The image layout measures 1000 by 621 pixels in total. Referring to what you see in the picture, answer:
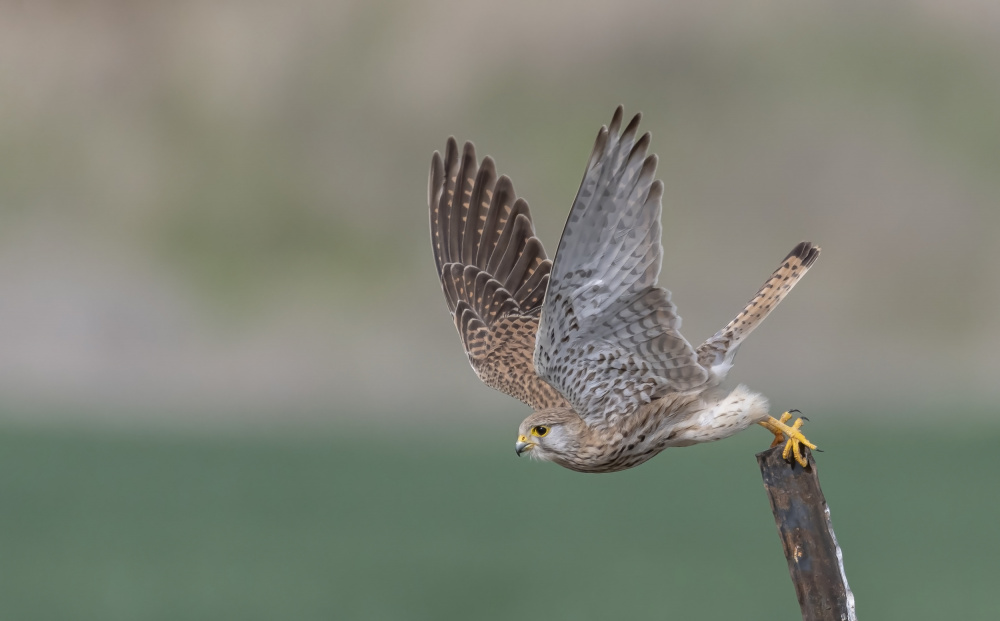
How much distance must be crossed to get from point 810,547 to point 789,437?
42cm

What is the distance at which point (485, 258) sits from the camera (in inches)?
246

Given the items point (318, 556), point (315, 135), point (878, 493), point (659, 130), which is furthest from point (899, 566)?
point (315, 135)

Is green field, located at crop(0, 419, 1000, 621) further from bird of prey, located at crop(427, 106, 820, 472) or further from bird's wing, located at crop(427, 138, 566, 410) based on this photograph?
bird of prey, located at crop(427, 106, 820, 472)

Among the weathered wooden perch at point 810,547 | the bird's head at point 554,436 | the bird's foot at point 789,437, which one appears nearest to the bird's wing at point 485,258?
the bird's head at point 554,436

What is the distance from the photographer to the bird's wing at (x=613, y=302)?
161 inches

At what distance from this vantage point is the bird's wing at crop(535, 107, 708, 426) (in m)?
4.09

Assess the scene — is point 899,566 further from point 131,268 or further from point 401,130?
point 131,268

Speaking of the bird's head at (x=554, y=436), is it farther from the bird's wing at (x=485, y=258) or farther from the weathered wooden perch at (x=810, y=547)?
the bird's wing at (x=485, y=258)

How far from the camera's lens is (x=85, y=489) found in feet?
68.5

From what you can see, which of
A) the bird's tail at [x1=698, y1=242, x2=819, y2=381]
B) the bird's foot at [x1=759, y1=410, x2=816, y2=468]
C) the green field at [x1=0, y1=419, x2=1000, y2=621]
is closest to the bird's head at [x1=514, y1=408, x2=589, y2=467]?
the bird's tail at [x1=698, y1=242, x2=819, y2=381]

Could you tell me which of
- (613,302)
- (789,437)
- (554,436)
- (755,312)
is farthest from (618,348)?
(755,312)

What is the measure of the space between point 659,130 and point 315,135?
21.3 feet

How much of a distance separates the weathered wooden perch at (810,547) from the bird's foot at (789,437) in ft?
0.24

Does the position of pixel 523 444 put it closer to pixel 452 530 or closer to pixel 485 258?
pixel 485 258
